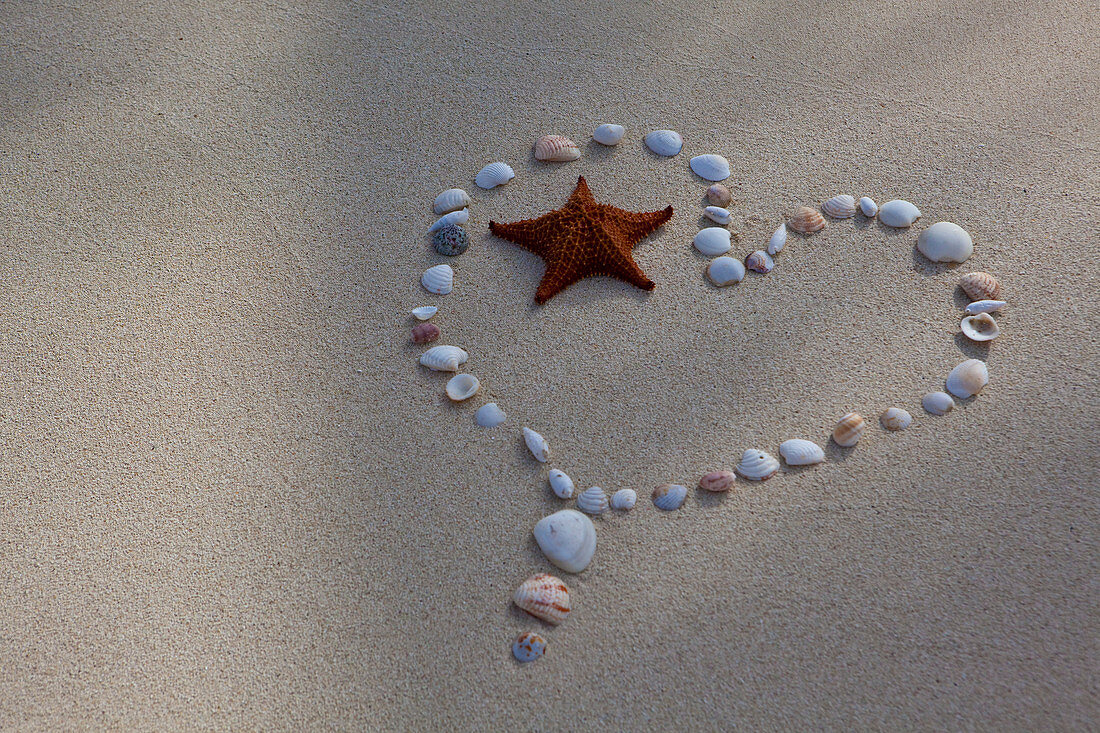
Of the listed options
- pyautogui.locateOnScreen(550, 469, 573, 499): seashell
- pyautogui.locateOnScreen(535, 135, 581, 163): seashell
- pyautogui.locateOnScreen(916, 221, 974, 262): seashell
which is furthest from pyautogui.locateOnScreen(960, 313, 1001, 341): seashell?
pyautogui.locateOnScreen(535, 135, 581, 163): seashell

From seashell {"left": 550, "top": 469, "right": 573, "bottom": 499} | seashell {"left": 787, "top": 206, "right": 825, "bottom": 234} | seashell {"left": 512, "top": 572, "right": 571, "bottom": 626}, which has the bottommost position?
seashell {"left": 512, "top": 572, "right": 571, "bottom": 626}

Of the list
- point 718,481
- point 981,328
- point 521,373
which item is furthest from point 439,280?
point 981,328

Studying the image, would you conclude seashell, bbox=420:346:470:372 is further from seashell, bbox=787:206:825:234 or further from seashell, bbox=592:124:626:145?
seashell, bbox=787:206:825:234

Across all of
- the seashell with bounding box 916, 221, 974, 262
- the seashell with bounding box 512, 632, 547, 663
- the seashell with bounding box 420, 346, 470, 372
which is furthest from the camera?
the seashell with bounding box 916, 221, 974, 262

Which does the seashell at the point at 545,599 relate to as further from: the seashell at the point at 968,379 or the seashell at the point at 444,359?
the seashell at the point at 968,379

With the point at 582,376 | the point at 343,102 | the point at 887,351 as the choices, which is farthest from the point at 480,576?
the point at 343,102

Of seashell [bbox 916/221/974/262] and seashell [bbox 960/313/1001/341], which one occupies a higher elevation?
seashell [bbox 916/221/974/262]

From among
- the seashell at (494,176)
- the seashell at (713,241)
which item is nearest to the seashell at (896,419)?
the seashell at (713,241)
